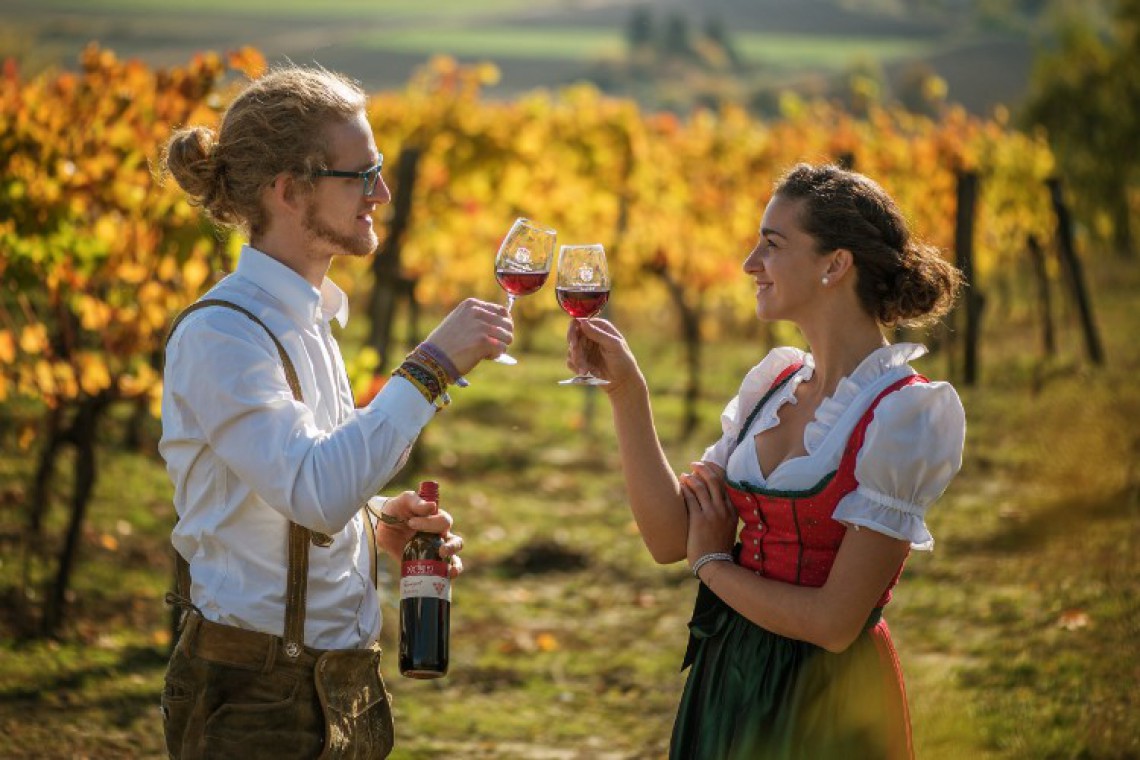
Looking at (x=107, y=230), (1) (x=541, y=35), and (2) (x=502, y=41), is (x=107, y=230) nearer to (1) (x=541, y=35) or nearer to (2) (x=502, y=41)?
(2) (x=502, y=41)

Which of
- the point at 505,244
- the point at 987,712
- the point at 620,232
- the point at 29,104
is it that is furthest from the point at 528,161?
the point at 505,244

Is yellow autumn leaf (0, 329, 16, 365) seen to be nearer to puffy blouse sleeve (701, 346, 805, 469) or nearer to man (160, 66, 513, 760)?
man (160, 66, 513, 760)

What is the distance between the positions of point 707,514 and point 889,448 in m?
0.40

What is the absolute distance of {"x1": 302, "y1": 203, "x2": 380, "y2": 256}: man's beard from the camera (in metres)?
2.48

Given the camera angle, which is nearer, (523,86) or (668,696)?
(668,696)

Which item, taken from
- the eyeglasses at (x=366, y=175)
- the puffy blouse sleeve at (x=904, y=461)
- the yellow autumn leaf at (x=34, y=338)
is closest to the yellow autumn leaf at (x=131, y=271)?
the yellow autumn leaf at (x=34, y=338)

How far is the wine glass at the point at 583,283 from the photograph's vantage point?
2.81 m

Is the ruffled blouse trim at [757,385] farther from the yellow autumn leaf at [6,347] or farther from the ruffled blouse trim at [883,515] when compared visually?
the yellow autumn leaf at [6,347]

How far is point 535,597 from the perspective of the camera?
7.19 meters

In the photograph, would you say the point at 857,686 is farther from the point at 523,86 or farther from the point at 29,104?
the point at 523,86

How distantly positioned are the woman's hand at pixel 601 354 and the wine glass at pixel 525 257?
0.44 ft

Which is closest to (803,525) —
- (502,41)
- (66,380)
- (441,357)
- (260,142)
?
(441,357)

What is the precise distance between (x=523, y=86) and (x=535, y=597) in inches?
1918

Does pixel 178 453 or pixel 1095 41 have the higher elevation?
pixel 1095 41
